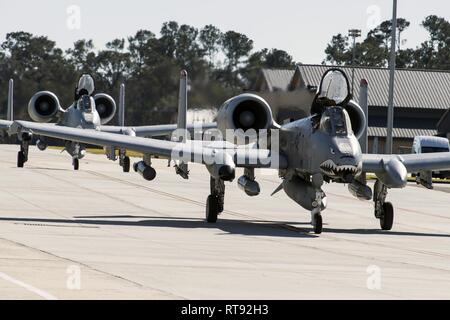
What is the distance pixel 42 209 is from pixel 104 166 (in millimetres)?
28360

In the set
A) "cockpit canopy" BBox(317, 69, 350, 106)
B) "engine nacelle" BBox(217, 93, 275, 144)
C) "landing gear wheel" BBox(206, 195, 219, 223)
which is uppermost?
"cockpit canopy" BBox(317, 69, 350, 106)

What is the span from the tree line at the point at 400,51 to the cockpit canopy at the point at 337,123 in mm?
127598

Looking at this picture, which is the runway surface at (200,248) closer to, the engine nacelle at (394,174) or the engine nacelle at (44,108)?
the engine nacelle at (394,174)

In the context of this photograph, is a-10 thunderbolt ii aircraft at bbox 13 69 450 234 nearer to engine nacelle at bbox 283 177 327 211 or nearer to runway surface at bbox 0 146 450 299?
engine nacelle at bbox 283 177 327 211

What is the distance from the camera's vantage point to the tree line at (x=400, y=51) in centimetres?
15388

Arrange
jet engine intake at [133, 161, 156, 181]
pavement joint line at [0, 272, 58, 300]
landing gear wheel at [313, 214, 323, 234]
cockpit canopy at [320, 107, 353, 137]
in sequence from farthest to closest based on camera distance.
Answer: jet engine intake at [133, 161, 156, 181], landing gear wheel at [313, 214, 323, 234], cockpit canopy at [320, 107, 353, 137], pavement joint line at [0, 272, 58, 300]

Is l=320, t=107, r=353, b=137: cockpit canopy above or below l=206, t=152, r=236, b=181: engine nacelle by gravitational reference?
above

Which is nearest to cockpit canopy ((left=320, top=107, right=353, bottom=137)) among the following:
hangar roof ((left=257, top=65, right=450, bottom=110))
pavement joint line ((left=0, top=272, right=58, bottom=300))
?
pavement joint line ((left=0, top=272, right=58, bottom=300))

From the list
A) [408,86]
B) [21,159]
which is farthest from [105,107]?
[408,86]

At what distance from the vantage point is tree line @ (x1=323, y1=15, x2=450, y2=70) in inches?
6058

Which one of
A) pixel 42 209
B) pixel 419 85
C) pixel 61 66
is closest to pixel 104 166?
pixel 42 209

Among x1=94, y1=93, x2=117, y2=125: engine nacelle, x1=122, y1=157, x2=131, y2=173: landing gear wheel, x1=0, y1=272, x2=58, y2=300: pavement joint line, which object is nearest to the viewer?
x1=0, y1=272, x2=58, y2=300: pavement joint line
